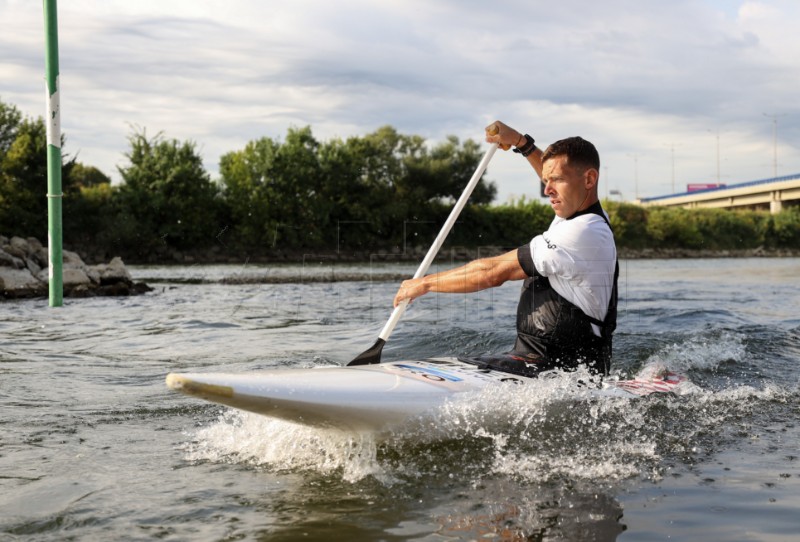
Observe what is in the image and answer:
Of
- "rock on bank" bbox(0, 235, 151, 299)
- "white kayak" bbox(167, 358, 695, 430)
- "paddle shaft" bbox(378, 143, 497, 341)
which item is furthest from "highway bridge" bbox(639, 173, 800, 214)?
"white kayak" bbox(167, 358, 695, 430)

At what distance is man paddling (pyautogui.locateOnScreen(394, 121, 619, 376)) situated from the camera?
168 inches

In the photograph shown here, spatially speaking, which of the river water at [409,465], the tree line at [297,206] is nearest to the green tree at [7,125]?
the tree line at [297,206]

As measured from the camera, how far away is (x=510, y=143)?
5.75 m

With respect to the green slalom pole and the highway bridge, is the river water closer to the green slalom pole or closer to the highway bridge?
the green slalom pole

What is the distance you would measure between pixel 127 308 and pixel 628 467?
11103 millimetres

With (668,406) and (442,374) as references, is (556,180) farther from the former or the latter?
(668,406)

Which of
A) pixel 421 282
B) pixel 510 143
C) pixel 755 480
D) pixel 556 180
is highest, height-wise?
pixel 510 143

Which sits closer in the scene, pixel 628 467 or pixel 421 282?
pixel 628 467

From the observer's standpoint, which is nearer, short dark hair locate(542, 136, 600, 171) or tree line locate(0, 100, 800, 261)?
short dark hair locate(542, 136, 600, 171)

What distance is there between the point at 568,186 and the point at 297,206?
4935 centimetres

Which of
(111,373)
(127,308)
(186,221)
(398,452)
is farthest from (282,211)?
(398,452)

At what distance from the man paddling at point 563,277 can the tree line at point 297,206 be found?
40316 mm

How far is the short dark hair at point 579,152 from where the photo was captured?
442 centimetres

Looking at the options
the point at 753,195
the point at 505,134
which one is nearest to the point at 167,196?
the point at 505,134
